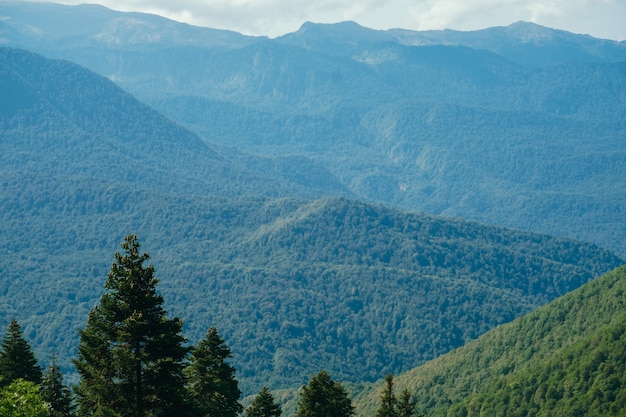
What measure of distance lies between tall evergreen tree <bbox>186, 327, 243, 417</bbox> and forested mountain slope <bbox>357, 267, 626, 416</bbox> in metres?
57.8

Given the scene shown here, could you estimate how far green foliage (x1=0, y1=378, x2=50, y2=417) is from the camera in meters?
34.1

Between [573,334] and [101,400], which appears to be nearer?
[101,400]

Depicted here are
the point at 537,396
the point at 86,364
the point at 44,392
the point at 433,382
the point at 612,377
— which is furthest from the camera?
the point at 433,382

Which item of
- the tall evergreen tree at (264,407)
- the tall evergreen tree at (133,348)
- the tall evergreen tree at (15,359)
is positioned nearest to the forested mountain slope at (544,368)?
the tall evergreen tree at (264,407)

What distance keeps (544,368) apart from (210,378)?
86200mm

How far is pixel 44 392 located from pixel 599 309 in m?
121

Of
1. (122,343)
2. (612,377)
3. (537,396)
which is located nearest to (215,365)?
(122,343)

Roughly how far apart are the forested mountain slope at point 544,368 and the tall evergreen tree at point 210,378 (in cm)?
5782

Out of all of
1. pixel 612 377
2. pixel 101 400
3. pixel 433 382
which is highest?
pixel 433 382

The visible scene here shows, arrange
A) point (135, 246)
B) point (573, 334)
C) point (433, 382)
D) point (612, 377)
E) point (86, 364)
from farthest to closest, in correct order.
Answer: point (433, 382) → point (573, 334) → point (612, 377) → point (86, 364) → point (135, 246)

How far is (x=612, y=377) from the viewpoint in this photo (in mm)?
108500

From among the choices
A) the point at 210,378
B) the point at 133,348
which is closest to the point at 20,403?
the point at 133,348

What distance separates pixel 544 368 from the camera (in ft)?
416

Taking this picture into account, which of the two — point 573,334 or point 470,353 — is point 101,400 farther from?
point 470,353
